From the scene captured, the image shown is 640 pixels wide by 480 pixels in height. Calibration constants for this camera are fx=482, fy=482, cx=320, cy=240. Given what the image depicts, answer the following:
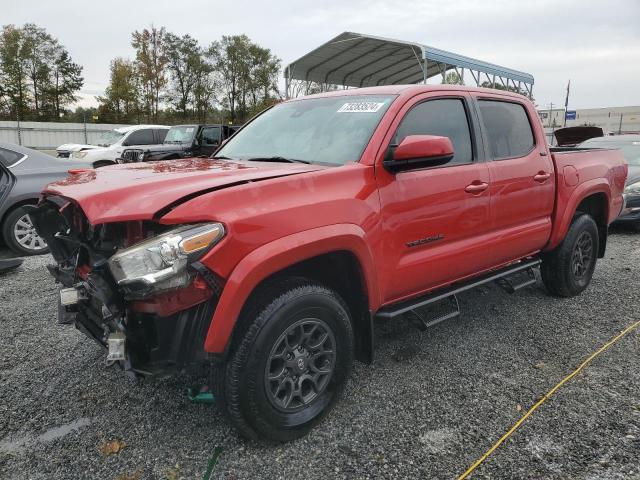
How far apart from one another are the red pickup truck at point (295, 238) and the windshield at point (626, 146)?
611 cm

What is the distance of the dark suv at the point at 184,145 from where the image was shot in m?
12.4

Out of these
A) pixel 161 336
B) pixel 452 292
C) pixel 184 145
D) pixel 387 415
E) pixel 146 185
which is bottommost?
pixel 387 415

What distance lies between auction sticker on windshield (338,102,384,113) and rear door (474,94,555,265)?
3.26 feet

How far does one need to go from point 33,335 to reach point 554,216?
440 centimetres

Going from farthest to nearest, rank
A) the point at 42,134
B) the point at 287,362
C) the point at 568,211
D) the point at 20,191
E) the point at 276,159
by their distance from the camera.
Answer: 1. the point at 42,134
2. the point at 20,191
3. the point at 568,211
4. the point at 276,159
5. the point at 287,362

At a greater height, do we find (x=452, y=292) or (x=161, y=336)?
(x=161, y=336)

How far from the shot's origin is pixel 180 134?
1483 cm

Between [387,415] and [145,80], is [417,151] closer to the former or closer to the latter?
[387,415]

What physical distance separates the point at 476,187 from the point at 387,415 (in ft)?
5.31

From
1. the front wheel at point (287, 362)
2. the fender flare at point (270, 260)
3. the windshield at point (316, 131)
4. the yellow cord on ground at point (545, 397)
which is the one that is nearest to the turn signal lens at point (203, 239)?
the fender flare at point (270, 260)

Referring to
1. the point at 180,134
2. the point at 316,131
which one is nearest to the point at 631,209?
the point at 316,131

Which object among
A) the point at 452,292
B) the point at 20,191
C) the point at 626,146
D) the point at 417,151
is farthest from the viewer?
the point at 626,146

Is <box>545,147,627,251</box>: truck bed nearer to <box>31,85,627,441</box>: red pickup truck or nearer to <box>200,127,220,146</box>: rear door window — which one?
<box>31,85,627,441</box>: red pickup truck

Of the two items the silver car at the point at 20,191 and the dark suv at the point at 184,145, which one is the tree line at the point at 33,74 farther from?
the silver car at the point at 20,191
